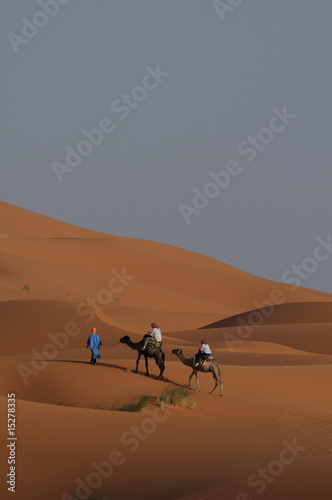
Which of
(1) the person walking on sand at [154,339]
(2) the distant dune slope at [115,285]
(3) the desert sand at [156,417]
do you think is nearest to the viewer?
(3) the desert sand at [156,417]

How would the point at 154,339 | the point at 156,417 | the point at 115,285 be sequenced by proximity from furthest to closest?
1. the point at 115,285
2. the point at 154,339
3. the point at 156,417

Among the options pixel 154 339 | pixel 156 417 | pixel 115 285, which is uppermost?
pixel 115 285

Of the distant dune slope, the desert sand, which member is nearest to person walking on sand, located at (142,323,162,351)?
the desert sand

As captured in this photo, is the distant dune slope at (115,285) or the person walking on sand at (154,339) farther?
the distant dune slope at (115,285)

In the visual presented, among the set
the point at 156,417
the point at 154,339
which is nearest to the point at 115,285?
the point at 154,339

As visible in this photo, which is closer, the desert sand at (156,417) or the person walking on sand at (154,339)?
the desert sand at (156,417)

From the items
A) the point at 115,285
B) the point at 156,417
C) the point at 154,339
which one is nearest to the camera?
the point at 156,417

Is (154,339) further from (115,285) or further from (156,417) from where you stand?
(115,285)

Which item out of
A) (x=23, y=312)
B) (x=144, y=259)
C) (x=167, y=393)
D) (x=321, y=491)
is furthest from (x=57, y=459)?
(x=144, y=259)

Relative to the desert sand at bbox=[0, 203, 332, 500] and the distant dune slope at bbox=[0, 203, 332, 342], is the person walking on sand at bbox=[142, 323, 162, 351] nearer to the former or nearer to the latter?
the desert sand at bbox=[0, 203, 332, 500]

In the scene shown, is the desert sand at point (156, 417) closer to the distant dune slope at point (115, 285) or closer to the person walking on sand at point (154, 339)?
the distant dune slope at point (115, 285)

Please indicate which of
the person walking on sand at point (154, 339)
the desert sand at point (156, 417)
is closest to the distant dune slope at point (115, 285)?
the desert sand at point (156, 417)

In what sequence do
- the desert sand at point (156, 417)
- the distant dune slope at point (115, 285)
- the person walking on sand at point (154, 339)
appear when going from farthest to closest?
the distant dune slope at point (115, 285)
the person walking on sand at point (154, 339)
the desert sand at point (156, 417)

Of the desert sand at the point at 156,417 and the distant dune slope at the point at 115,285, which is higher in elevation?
the distant dune slope at the point at 115,285
